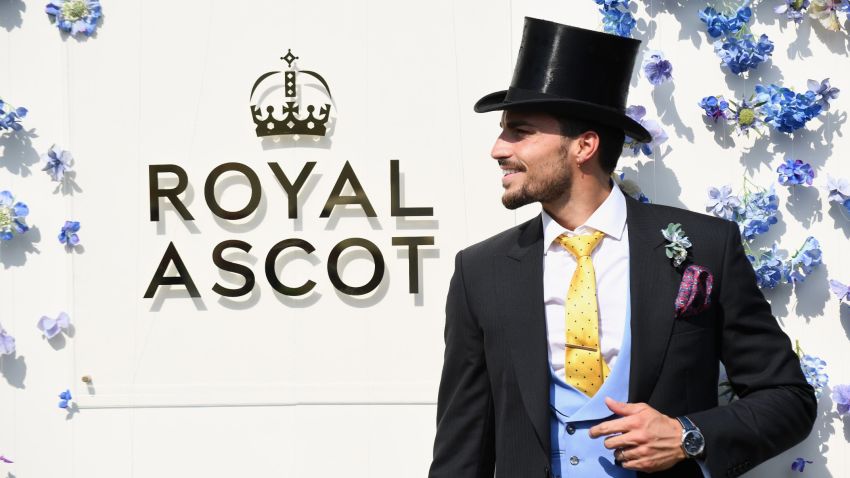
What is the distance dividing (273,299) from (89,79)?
0.87m

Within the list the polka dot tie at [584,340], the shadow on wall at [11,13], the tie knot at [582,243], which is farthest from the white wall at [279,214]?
the polka dot tie at [584,340]

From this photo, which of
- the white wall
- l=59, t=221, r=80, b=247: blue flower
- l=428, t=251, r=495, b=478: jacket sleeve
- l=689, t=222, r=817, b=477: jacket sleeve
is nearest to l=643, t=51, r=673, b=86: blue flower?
the white wall

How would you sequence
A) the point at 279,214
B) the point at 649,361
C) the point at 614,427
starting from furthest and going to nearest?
the point at 279,214, the point at 649,361, the point at 614,427

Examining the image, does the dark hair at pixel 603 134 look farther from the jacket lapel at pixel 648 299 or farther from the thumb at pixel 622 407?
the thumb at pixel 622 407

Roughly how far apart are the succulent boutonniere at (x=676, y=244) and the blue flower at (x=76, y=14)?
181 centimetres

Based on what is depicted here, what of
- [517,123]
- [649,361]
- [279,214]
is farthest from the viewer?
[279,214]

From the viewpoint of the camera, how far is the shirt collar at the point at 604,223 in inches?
96.0

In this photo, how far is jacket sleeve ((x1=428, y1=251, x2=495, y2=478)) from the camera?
2490mm

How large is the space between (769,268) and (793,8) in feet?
2.48

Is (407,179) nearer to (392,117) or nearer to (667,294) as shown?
(392,117)

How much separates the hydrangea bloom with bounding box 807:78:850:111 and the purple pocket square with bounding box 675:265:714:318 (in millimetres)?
839

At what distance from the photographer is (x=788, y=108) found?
2.79 metres

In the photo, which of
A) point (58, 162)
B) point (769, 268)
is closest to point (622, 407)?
point (769, 268)

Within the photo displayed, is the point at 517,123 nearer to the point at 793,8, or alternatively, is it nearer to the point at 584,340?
the point at 584,340
